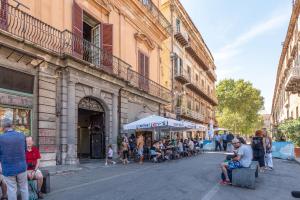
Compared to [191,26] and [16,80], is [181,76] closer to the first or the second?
[191,26]

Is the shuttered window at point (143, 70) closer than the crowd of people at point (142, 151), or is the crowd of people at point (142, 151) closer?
the crowd of people at point (142, 151)

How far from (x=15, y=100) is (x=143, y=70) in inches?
463

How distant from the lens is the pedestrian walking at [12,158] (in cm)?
526

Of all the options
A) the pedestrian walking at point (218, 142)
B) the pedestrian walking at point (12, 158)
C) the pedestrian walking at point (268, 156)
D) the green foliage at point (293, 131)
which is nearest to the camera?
the pedestrian walking at point (12, 158)

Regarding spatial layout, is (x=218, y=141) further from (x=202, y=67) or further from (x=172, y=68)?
(x=202, y=67)

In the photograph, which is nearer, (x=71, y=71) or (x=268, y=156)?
(x=268, y=156)

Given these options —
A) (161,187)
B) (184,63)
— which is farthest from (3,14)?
(184,63)

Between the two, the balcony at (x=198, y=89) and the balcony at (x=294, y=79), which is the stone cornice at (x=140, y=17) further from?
the balcony at (x=198, y=89)

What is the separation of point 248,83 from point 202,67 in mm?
20009

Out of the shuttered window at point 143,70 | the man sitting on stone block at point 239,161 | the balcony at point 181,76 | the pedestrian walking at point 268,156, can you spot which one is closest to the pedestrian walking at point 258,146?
the pedestrian walking at point 268,156

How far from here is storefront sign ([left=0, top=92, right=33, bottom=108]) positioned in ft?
34.7

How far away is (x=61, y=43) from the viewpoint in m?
13.3

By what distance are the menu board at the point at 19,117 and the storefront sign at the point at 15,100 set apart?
0.18 m

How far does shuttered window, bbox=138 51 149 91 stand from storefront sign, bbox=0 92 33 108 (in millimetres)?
9930
